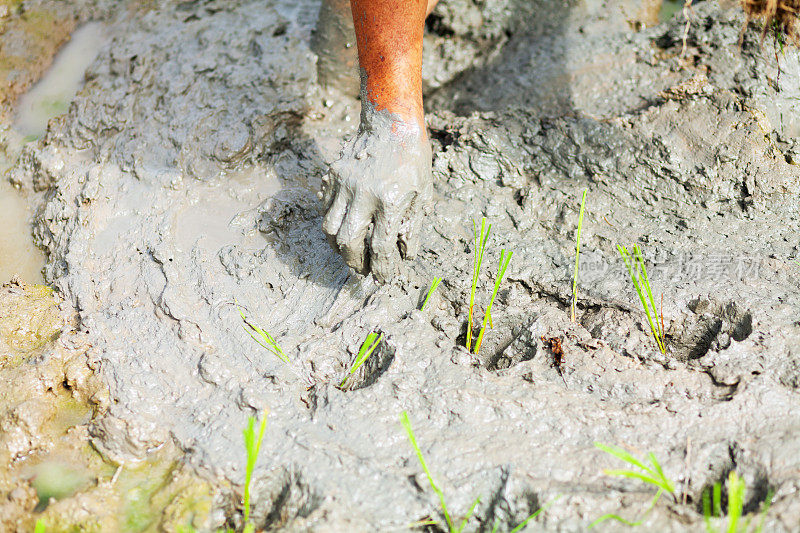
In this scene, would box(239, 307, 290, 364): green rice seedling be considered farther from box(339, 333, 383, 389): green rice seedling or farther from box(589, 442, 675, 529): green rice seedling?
box(589, 442, 675, 529): green rice seedling

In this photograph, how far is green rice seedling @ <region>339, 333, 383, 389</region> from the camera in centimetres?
184

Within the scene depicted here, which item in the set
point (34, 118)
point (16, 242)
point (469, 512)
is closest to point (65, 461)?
point (469, 512)

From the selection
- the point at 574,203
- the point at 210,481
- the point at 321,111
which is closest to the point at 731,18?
the point at 574,203

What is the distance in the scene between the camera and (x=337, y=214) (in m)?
1.85

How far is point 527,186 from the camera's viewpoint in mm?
2361

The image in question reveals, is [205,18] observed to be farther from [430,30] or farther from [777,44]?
[777,44]

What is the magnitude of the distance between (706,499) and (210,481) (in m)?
1.29

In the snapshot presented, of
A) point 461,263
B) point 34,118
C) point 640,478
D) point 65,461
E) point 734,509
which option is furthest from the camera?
point 34,118

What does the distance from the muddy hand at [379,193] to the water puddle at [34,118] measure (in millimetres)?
1505

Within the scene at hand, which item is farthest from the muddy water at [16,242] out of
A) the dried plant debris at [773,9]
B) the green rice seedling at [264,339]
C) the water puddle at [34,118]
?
the dried plant debris at [773,9]

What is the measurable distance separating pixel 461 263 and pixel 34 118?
242 centimetres

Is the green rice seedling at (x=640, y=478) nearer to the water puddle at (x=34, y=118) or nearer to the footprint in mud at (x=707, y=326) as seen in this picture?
the footprint in mud at (x=707, y=326)

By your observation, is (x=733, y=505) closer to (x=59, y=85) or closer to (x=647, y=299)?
(x=647, y=299)

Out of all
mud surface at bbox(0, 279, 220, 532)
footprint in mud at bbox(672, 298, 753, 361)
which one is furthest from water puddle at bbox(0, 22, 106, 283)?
footprint in mud at bbox(672, 298, 753, 361)
